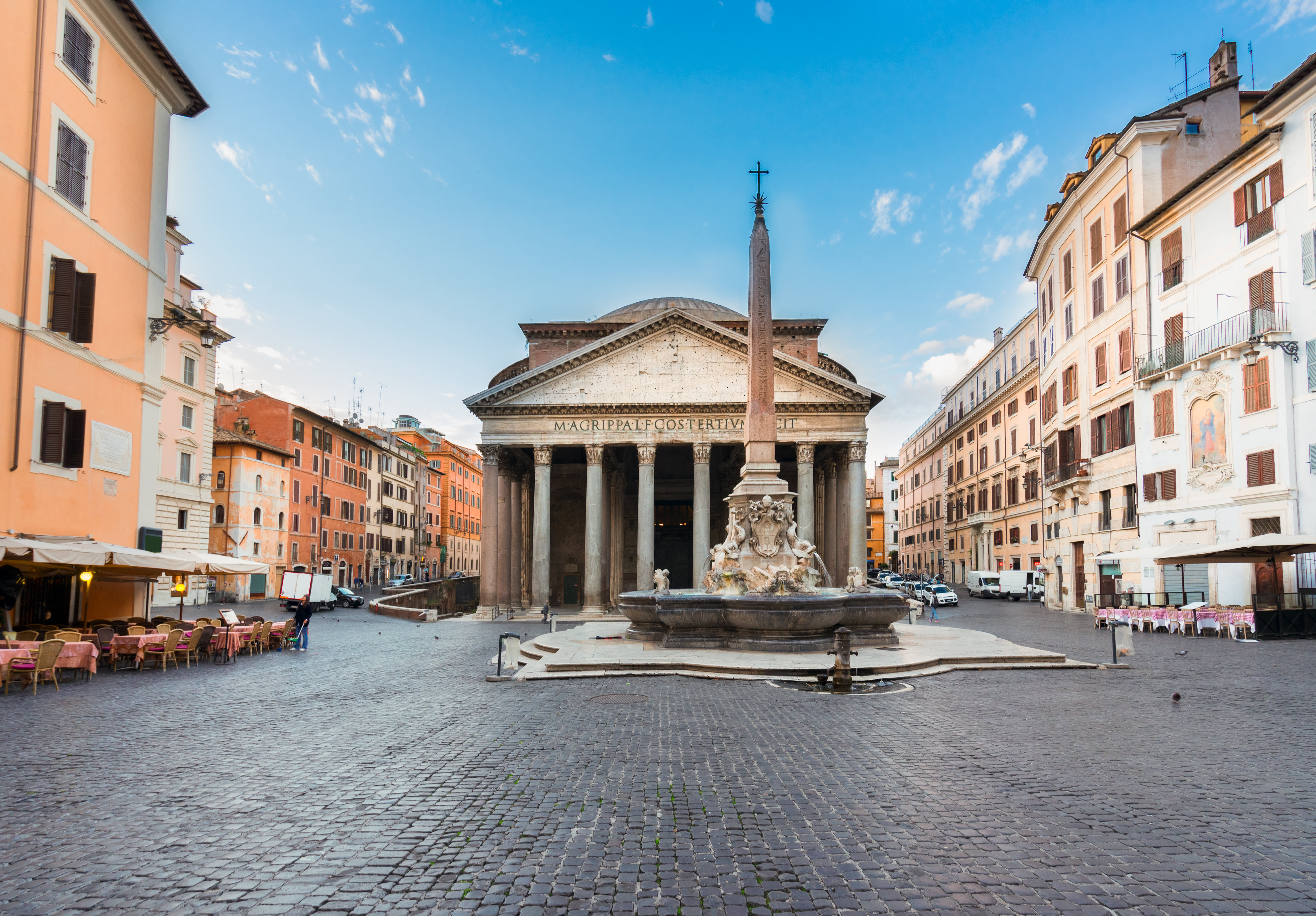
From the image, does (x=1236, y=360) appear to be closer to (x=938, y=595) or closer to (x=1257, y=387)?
(x=1257, y=387)

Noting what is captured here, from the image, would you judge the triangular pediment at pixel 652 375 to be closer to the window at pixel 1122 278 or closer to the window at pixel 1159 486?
the window at pixel 1122 278

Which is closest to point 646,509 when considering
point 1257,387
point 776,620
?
point 776,620

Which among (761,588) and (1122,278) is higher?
(1122,278)

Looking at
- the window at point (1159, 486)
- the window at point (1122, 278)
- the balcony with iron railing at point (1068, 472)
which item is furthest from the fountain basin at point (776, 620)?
the balcony with iron railing at point (1068, 472)

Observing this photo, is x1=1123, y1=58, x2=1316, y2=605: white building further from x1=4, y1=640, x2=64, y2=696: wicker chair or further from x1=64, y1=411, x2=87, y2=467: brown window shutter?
x1=64, y1=411, x2=87, y2=467: brown window shutter

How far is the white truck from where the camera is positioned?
32.7 meters

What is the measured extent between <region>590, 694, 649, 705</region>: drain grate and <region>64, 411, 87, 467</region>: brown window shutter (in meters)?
11.3

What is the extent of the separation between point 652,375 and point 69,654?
25.3 metres

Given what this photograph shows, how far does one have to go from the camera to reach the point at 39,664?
11969 mm

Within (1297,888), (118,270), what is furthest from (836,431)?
(1297,888)

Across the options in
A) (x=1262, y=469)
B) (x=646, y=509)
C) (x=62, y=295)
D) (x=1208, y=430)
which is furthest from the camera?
(x=646, y=509)

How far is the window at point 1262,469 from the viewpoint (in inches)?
851

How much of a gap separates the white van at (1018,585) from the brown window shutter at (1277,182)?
2515 cm

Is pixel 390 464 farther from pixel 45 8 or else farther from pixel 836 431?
pixel 45 8
